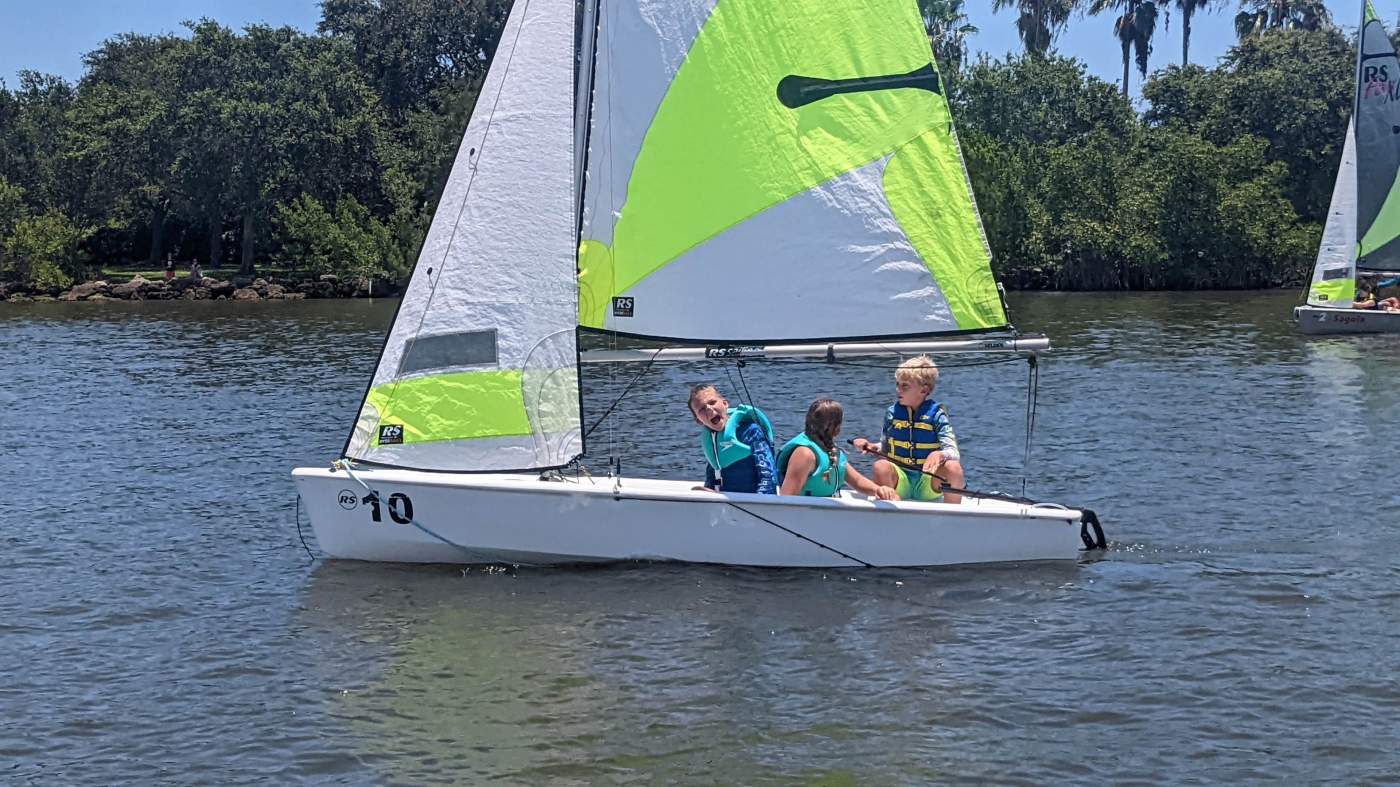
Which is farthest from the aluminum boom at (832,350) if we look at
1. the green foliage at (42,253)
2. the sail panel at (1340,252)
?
the green foliage at (42,253)

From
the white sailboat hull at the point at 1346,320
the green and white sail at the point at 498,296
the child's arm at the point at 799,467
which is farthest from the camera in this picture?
the white sailboat hull at the point at 1346,320

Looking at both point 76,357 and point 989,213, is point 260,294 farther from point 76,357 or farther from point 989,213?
point 989,213

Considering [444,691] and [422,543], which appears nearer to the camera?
[444,691]

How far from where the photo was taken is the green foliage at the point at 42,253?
66500 millimetres

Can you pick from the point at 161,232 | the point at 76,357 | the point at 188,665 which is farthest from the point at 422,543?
the point at 161,232

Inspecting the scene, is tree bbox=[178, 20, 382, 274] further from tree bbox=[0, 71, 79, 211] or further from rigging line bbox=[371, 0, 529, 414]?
rigging line bbox=[371, 0, 529, 414]

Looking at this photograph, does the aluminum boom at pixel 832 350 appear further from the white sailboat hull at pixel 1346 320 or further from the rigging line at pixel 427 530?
the white sailboat hull at pixel 1346 320

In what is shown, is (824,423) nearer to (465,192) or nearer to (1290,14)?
(465,192)

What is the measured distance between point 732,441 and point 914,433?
1.71 meters

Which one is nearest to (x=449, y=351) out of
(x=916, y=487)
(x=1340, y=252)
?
(x=916, y=487)

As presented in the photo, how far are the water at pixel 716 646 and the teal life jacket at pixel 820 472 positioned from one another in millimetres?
842

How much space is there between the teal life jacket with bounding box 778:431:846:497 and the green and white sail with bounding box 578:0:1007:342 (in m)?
1.05

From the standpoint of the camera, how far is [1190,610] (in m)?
12.9

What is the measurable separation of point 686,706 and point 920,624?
2.57 meters
